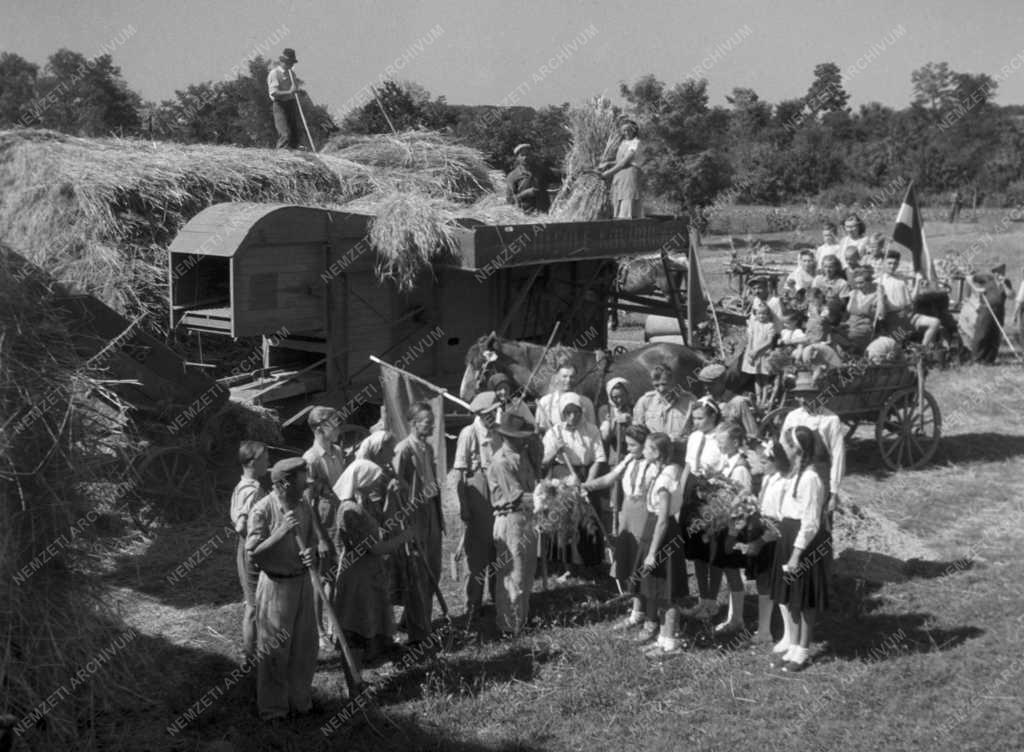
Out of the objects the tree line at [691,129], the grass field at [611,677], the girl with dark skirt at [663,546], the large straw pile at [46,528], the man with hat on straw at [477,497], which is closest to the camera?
the large straw pile at [46,528]

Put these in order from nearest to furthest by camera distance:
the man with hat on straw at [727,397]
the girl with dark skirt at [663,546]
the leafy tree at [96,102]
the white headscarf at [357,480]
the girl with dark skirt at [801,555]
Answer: the white headscarf at [357,480]
the girl with dark skirt at [801,555]
the girl with dark skirt at [663,546]
the man with hat on straw at [727,397]
the leafy tree at [96,102]

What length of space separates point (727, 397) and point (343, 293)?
410 centimetres

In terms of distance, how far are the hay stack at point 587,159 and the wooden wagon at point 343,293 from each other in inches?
48.4

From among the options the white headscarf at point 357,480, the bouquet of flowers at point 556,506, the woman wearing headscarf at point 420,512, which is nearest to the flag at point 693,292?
the bouquet of flowers at point 556,506

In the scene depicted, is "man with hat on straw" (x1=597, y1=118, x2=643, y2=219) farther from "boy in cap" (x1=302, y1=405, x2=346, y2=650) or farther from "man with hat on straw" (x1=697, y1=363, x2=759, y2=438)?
"boy in cap" (x1=302, y1=405, x2=346, y2=650)

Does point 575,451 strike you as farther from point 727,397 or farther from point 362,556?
point 727,397

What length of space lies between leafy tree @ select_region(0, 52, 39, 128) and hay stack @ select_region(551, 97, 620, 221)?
24.6 meters

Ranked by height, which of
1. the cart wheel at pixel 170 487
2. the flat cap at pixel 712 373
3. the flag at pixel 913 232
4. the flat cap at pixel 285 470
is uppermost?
the flag at pixel 913 232

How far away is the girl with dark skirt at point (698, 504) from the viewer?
7090 millimetres

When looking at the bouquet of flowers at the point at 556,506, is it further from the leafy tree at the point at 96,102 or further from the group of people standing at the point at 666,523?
the leafy tree at the point at 96,102

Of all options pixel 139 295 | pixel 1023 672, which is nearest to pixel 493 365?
pixel 139 295

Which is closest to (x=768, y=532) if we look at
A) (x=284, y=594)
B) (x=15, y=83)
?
(x=284, y=594)

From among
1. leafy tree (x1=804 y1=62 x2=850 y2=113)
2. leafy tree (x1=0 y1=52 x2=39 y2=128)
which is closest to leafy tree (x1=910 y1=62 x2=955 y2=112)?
leafy tree (x1=804 y1=62 x2=850 y2=113)

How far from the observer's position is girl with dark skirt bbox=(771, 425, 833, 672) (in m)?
6.70
